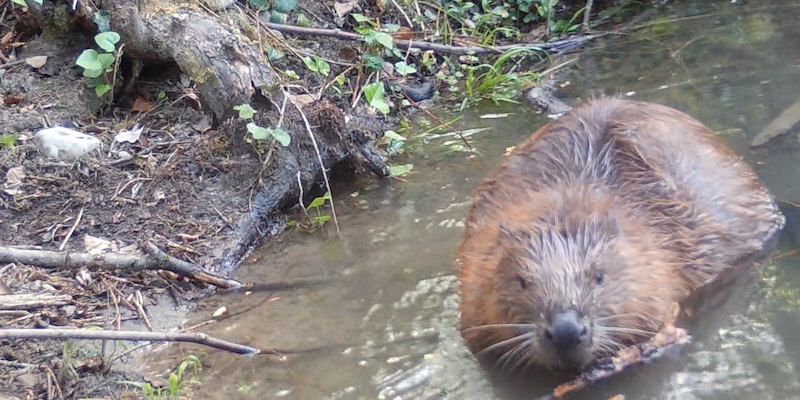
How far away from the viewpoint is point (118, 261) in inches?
136

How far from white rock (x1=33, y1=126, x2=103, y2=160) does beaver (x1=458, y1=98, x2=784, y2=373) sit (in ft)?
5.79

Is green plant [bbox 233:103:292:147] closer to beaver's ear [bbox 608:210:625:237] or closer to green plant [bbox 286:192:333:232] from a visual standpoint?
green plant [bbox 286:192:333:232]

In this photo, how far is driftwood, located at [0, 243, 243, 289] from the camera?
130 inches

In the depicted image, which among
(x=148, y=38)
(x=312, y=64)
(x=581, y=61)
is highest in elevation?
(x=148, y=38)

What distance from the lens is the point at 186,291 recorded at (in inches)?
140

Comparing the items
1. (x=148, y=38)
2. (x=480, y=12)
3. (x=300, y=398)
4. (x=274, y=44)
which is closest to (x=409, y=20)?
(x=480, y=12)

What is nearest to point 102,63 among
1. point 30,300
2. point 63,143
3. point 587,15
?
point 63,143

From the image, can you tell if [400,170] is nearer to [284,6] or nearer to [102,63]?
[284,6]

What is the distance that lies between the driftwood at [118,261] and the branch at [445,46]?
5.59ft

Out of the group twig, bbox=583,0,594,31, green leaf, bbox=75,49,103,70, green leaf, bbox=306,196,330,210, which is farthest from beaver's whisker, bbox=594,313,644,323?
twig, bbox=583,0,594,31

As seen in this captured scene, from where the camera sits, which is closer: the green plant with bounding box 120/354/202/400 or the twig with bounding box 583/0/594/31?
the green plant with bounding box 120/354/202/400

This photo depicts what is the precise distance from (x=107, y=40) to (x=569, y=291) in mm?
2540

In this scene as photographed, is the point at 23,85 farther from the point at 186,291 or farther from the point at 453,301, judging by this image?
the point at 453,301

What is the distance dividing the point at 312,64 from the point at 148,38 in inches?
33.4
